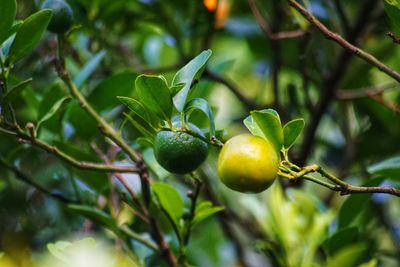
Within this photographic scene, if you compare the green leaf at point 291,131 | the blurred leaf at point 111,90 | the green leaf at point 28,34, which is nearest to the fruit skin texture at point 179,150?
the green leaf at point 291,131

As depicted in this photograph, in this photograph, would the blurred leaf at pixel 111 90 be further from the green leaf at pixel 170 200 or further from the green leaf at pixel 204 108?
the green leaf at pixel 204 108

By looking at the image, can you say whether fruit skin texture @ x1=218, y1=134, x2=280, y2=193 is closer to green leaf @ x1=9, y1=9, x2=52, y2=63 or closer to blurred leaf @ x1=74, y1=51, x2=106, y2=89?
green leaf @ x1=9, y1=9, x2=52, y2=63

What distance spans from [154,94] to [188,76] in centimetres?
4

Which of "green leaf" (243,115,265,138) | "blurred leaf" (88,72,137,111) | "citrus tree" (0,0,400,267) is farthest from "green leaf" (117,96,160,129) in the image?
"blurred leaf" (88,72,137,111)

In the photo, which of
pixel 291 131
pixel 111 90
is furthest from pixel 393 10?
pixel 111 90

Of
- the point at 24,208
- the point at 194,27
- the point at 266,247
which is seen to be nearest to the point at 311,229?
the point at 266,247

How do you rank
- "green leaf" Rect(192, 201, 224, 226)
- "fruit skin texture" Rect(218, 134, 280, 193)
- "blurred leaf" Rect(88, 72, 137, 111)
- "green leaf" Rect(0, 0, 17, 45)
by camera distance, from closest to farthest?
Answer: "fruit skin texture" Rect(218, 134, 280, 193)
"green leaf" Rect(0, 0, 17, 45)
"green leaf" Rect(192, 201, 224, 226)
"blurred leaf" Rect(88, 72, 137, 111)

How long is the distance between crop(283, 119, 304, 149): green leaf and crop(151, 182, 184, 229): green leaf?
0.88 feet

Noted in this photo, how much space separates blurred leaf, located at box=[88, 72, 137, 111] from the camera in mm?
1097

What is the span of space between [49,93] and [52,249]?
326 mm

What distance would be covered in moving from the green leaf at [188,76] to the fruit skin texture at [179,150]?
48 millimetres

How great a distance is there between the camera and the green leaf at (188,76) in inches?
28.9

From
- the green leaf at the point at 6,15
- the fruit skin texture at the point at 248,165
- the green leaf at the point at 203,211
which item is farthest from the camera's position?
the green leaf at the point at 203,211

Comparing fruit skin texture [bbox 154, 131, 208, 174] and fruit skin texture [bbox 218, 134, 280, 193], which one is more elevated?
fruit skin texture [bbox 218, 134, 280, 193]
